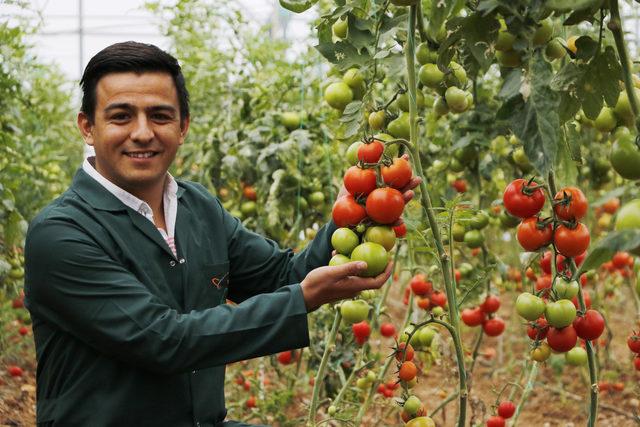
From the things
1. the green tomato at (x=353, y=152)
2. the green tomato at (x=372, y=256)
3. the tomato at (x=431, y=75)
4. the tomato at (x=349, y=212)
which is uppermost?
the tomato at (x=431, y=75)

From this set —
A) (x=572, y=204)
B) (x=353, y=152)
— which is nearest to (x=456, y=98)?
(x=353, y=152)

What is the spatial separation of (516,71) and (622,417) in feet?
9.19

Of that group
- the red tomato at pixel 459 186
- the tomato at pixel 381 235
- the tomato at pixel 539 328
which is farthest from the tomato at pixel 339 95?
the red tomato at pixel 459 186

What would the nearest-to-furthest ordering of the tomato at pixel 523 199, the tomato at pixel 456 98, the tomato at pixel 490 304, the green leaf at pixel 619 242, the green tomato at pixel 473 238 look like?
the green leaf at pixel 619 242 → the tomato at pixel 523 199 → the tomato at pixel 456 98 → the green tomato at pixel 473 238 → the tomato at pixel 490 304

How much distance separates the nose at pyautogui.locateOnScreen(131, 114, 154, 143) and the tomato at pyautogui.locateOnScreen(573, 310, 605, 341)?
103 cm

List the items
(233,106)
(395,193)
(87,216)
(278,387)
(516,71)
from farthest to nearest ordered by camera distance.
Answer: (278,387) < (233,106) < (87,216) < (395,193) < (516,71)

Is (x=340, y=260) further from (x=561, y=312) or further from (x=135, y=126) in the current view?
(x=135, y=126)

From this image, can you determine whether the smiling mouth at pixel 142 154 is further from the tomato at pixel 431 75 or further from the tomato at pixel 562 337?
the tomato at pixel 562 337

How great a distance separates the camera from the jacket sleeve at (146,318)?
5.14ft

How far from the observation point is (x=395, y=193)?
4.54ft

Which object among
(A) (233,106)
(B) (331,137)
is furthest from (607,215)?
(A) (233,106)

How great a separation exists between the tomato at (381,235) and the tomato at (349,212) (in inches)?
1.3

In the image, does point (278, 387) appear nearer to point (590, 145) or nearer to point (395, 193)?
point (590, 145)

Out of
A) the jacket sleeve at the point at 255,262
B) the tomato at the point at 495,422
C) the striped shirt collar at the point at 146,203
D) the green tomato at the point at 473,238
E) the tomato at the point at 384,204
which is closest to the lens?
the tomato at the point at 384,204
